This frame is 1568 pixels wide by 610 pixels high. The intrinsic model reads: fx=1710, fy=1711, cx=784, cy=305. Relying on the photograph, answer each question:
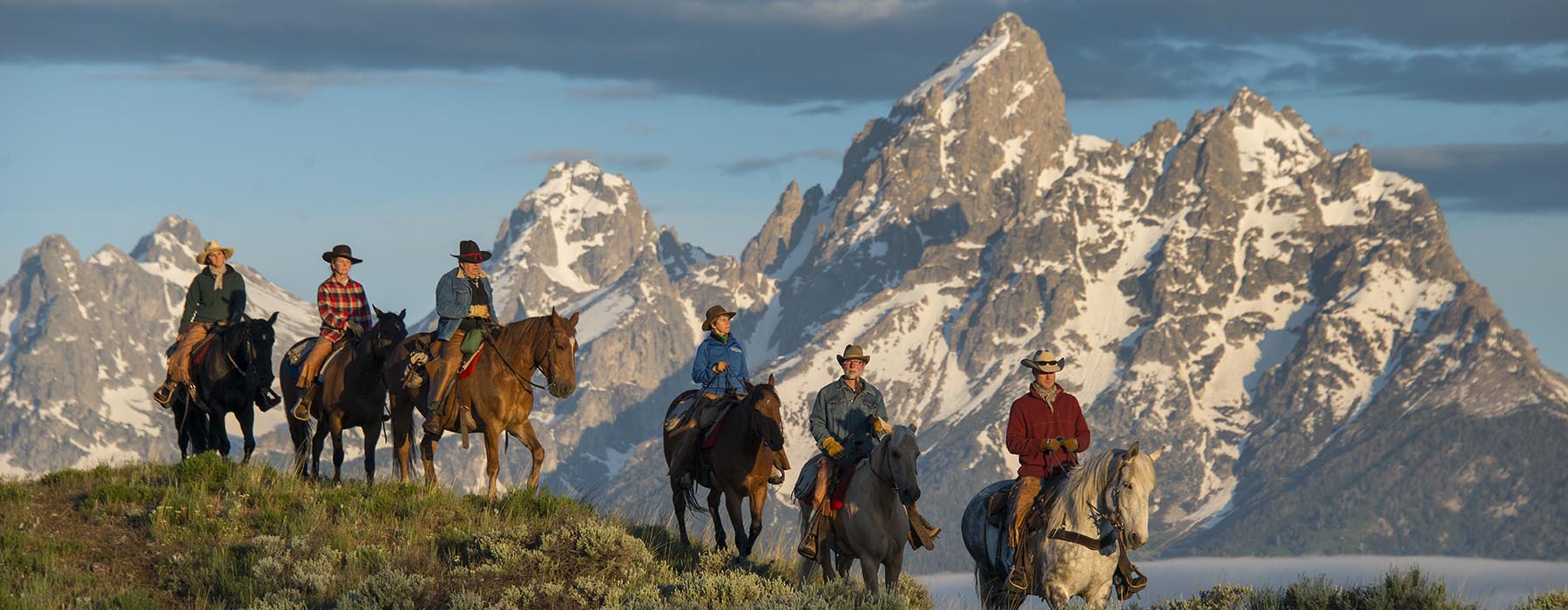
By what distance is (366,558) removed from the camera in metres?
21.5

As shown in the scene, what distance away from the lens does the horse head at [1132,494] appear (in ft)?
63.4

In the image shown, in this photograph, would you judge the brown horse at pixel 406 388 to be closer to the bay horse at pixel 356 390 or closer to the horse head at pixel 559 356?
the bay horse at pixel 356 390

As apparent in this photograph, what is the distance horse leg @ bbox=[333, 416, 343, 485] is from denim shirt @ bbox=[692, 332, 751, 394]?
5810 mm

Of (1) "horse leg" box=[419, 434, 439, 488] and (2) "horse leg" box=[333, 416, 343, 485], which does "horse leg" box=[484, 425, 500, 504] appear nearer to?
(1) "horse leg" box=[419, 434, 439, 488]

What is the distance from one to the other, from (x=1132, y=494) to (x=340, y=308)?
14.5 m

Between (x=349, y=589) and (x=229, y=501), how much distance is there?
203 inches

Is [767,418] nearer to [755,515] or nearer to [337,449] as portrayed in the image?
[755,515]

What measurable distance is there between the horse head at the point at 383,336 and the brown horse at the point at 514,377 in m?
1.89

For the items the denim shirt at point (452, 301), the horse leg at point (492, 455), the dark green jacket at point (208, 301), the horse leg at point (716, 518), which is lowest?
the horse leg at point (716, 518)

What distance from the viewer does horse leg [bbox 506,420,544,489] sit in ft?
81.0

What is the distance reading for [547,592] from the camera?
1942 cm

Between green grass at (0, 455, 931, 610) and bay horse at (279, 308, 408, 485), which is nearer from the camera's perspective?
green grass at (0, 455, 931, 610)

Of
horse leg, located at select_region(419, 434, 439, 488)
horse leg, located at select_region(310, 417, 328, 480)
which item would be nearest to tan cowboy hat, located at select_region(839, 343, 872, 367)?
horse leg, located at select_region(419, 434, 439, 488)

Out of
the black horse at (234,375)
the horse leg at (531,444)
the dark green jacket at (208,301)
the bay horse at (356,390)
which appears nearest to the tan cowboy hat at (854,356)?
the horse leg at (531,444)
